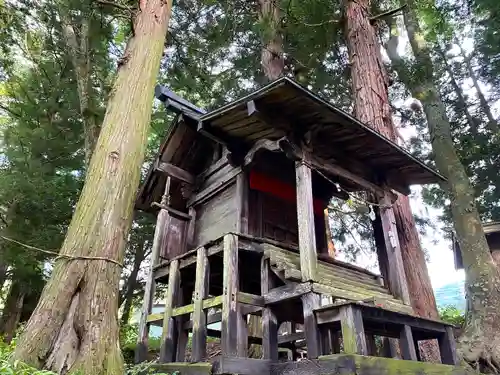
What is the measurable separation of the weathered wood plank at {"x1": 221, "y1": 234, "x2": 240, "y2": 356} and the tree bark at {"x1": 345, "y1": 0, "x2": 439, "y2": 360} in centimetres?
318

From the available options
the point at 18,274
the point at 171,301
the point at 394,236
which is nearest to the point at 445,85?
the point at 394,236

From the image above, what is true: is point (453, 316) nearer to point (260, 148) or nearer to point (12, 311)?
point (260, 148)

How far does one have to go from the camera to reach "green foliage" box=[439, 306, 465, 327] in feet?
40.6

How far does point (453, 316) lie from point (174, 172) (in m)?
11.3

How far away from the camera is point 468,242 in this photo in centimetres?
792

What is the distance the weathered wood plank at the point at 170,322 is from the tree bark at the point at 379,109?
12.5 feet

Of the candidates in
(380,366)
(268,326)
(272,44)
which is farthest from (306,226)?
(272,44)

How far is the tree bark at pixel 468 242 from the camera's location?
6.60 meters

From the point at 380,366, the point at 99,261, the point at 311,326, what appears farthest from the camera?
the point at 311,326

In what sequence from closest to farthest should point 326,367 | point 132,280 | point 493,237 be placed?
point 326,367 → point 493,237 → point 132,280

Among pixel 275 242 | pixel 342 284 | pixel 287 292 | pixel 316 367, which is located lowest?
pixel 316 367

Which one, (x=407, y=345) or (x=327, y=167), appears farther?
(x=327, y=167)

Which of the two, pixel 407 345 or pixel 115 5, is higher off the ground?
pixel 115 5

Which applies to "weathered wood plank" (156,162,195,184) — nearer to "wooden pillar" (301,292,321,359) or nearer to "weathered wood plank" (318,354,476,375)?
"wooden pillar" (301,292,321,359)
